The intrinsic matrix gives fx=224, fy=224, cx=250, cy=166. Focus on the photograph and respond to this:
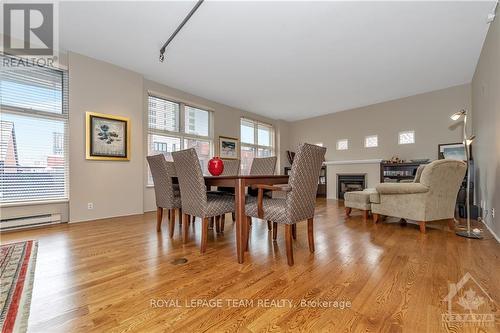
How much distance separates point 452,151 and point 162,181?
19.8 feet

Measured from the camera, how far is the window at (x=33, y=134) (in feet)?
10.1

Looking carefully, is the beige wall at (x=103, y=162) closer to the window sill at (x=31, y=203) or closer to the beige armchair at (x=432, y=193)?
the window sill at (x=31, y=203)

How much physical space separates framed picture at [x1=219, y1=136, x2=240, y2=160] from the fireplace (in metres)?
3.20

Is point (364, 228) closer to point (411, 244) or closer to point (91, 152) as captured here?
point (411, 244)

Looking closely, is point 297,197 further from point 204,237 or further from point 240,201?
point 204,237

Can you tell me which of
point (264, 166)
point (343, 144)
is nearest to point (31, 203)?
point (264, 166)

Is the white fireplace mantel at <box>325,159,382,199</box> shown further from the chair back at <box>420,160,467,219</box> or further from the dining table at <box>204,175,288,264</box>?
the dining table at <box>204,175,288,264</box>

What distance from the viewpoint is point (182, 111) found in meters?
5.28

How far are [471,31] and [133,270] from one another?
4.91 meters

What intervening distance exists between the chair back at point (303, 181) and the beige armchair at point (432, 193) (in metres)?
1.74

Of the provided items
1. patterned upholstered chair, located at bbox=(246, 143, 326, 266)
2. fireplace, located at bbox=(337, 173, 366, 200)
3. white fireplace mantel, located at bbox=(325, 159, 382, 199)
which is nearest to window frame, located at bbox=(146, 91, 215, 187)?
patterned upholstered chair, located at bbox=(246, 143, 326, 266)

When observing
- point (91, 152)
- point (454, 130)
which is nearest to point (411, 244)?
point (454, 130)

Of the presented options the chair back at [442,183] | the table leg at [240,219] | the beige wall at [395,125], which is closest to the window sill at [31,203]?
the table leg at [240,219]

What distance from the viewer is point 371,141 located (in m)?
6.35
